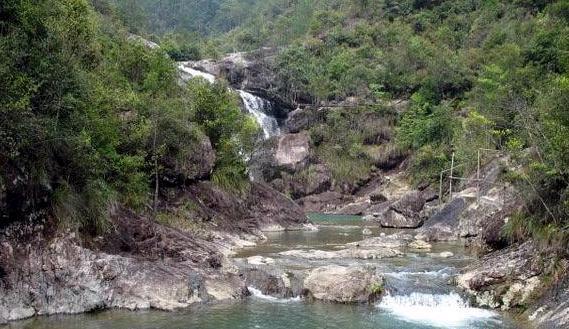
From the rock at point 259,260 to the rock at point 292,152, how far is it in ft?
162

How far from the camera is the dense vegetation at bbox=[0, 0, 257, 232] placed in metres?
19.5

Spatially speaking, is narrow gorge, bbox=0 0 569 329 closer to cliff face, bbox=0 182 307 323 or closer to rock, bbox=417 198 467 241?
cliff face, bbox=0 182 307 323

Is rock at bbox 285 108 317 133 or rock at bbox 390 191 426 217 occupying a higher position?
rock at bbox 285 108 317 133

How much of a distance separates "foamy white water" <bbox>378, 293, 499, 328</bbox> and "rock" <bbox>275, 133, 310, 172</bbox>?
56.5 m

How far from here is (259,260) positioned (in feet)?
96.4

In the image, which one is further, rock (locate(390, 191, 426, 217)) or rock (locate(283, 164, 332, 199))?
rock (locate(283, 164, 332, 199))

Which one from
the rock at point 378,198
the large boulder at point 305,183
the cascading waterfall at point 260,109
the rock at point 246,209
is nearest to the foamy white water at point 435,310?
the rock at point 246,209

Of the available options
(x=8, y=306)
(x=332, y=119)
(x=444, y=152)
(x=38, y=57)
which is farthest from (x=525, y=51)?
(x=8, y=306)

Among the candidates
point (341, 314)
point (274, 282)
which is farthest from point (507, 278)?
point (274, 282)

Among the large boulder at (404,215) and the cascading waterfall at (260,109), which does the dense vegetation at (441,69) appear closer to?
the large boulder at (404,215)

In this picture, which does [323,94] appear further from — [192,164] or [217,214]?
[192,164]

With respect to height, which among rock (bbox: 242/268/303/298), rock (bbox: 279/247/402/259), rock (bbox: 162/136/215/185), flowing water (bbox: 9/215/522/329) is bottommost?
flowing water (bbox: 9/215/522/329)

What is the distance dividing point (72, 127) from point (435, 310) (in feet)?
53.8

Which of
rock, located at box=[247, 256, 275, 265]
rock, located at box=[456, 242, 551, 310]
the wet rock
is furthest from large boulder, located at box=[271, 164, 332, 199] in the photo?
the wet rock
